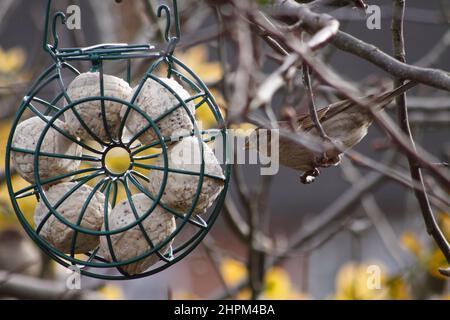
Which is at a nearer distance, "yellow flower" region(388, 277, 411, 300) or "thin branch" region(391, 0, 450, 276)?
"thin branch" region(391, 0, 450, 276)

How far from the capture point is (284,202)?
25.3ft

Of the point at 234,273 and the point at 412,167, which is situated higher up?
the point at 234,273

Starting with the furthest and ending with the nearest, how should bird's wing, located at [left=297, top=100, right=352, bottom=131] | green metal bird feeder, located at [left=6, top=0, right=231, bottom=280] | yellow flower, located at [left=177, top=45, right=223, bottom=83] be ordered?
yellow flower, located at [left=177, top=45, right=223, bottom=83]
bird's wing, located at [left=297, top=100, right=352, bottom=131]
green metal bird feeder, located at [left=6, top=0, right=231, bottom=280]

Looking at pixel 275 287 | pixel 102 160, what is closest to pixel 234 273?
pixel 275 287

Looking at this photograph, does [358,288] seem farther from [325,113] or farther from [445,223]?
[325,113]

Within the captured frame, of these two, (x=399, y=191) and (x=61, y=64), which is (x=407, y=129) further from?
(x=399, y=191)

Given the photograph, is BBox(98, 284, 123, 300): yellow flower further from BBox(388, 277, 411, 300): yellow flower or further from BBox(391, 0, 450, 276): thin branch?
BBox(391, 0, 450, 276): thin branch

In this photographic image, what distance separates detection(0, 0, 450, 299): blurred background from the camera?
3.36m

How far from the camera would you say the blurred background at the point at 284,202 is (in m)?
3.36

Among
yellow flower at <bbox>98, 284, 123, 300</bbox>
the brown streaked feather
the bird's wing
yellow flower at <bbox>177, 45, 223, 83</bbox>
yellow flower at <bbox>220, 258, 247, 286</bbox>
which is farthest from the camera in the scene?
yellow flower at <bbox>177, 45, 223, 83</bbox>

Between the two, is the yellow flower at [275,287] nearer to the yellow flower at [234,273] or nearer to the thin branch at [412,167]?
the yellow flower at [234,273]

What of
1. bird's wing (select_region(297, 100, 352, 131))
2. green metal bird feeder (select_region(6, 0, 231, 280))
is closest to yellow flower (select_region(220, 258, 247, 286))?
bird's wing (select_region(297, 100, 352, 131))

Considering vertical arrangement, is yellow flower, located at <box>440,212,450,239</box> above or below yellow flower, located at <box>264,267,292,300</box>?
above
